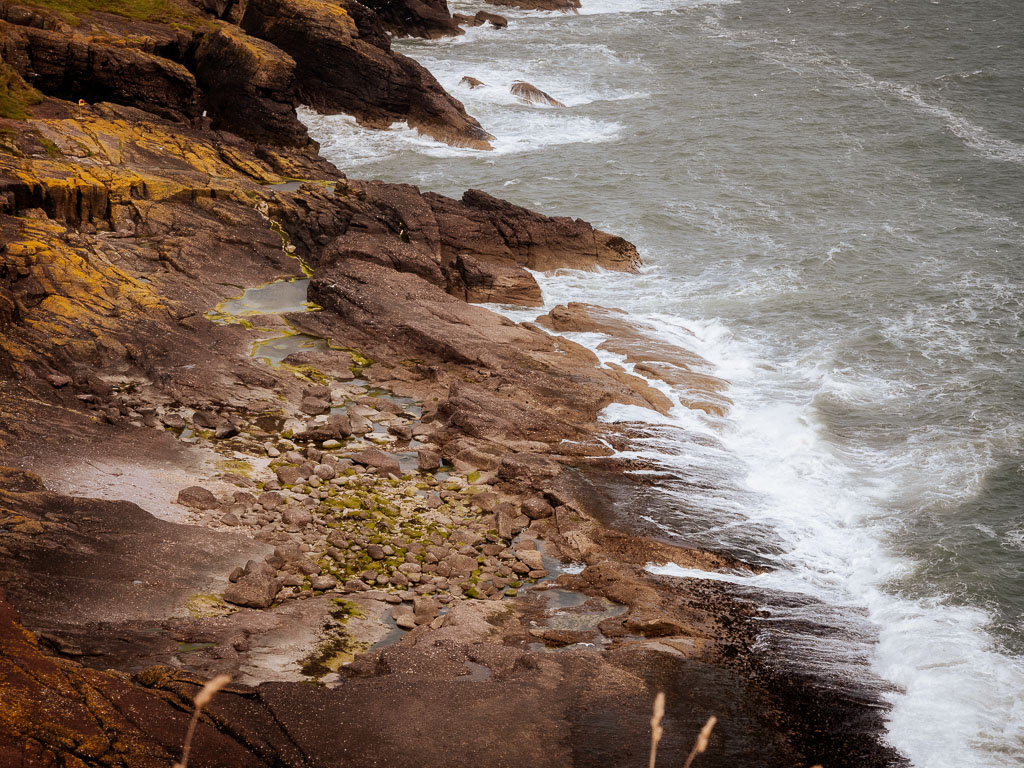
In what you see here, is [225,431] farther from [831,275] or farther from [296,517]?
[831,275]

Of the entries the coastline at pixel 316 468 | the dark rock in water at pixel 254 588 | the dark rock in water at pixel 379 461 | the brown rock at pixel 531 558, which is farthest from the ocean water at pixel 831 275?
the dark rock in water at pixel 254 588

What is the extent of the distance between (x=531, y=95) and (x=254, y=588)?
37310mm

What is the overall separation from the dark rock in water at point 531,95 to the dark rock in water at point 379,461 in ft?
107

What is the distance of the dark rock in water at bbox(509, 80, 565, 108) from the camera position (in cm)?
4488

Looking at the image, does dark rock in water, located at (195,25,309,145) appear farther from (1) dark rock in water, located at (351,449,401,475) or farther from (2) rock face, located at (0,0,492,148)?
→ (1) dark rock in water, located at (351,449,401,475)

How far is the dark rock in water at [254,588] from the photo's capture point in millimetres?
11766

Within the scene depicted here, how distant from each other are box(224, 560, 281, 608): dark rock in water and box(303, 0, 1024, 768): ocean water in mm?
6449

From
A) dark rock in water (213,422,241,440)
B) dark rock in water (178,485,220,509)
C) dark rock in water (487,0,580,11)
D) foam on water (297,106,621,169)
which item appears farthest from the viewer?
dark rock in water (487,0,580,11)

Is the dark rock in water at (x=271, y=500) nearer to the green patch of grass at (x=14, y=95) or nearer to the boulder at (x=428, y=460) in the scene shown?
the boulder at (x=428, y=460)

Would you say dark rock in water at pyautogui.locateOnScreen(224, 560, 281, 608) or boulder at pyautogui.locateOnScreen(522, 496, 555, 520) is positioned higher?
dark rock in water at pyautogui.locateOnScreen(224, 560, 281, 608)

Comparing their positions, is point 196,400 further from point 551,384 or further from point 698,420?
point 698,420

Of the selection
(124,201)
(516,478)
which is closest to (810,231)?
(516,478)

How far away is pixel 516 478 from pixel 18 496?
7.63m

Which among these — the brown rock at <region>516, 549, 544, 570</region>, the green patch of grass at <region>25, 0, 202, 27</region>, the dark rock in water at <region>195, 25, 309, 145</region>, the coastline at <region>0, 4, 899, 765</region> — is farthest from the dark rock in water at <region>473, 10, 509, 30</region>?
the brown rock at <region>516, 549, 544, 570</region>
